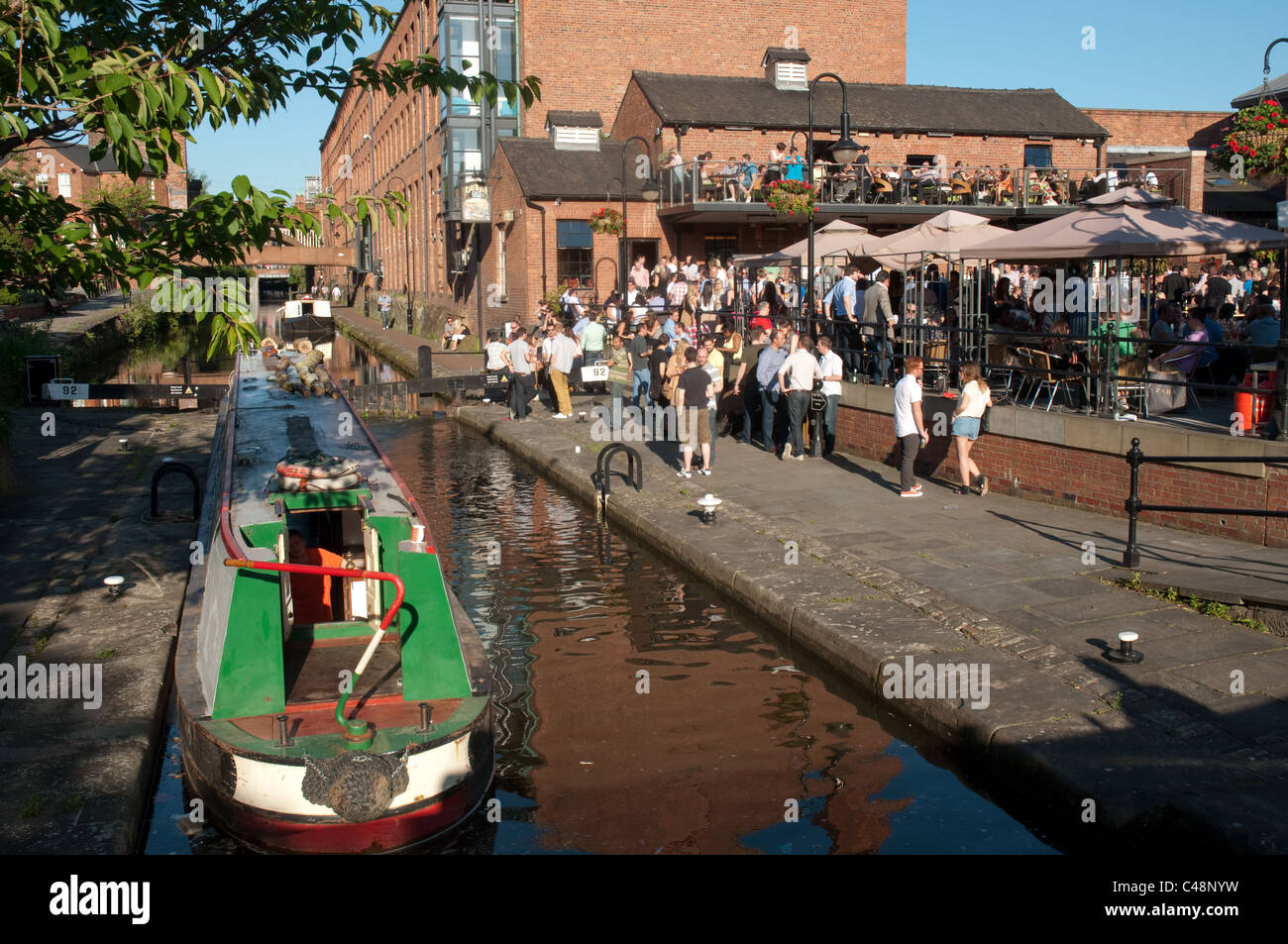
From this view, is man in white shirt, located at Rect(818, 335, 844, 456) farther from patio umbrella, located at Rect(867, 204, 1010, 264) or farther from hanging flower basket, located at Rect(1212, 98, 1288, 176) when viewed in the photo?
hanging flower basket, located at Rect(1212, 98, 1288, 176)

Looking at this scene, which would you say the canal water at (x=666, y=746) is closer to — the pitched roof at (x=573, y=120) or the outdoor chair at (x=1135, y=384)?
the outdoor chair at (x=1135, y=384)

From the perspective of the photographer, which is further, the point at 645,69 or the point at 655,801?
the point at 645,69

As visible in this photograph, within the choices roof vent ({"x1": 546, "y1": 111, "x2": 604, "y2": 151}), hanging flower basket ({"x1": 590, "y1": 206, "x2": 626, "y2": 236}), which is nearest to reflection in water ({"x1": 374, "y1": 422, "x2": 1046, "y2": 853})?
hanging flower basket ({"x1": 590, "y1": 206, "x2": 626, "y2": 236})

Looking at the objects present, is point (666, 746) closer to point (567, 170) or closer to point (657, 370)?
point (657, 370)

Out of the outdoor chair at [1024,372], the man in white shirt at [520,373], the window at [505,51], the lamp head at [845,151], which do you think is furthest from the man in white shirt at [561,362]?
the window at [505,51]

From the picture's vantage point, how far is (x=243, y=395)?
49.3 ft

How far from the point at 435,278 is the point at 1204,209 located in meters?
29.6

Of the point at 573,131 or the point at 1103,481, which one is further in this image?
the point at 573,131

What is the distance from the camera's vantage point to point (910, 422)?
14180 mm

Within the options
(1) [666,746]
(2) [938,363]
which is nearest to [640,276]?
(2) [938,363]

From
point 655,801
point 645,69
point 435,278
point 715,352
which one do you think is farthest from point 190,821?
point 435,278

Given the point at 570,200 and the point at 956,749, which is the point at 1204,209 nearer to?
the point at 570,200

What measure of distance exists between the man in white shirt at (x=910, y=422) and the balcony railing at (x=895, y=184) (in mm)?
16751

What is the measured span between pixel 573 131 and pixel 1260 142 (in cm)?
2819
